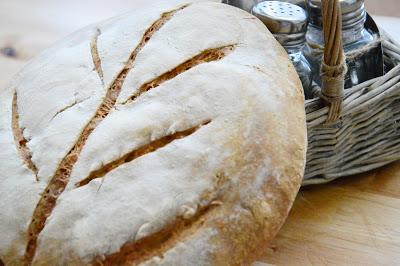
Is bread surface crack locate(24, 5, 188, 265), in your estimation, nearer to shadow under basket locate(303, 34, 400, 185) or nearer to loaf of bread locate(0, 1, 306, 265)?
loaf of bread locate(0, 1, 306, 265)

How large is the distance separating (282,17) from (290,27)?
0.09ft

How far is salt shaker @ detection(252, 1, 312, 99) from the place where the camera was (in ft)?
3.70

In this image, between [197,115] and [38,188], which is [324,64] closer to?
[197,115]

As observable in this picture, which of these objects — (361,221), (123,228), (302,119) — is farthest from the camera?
(361,221)

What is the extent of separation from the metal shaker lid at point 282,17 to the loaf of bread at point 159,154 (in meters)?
0.09

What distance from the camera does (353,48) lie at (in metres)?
1.21

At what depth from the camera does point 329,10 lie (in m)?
0.99

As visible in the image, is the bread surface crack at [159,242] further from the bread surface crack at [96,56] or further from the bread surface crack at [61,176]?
the bread surface crack at [96,56]

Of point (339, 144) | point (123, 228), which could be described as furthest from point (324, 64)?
point (123, 228)

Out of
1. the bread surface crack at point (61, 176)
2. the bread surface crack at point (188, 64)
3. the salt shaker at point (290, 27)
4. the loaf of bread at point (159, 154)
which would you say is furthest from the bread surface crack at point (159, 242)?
the salt shaker at point (290, 27)

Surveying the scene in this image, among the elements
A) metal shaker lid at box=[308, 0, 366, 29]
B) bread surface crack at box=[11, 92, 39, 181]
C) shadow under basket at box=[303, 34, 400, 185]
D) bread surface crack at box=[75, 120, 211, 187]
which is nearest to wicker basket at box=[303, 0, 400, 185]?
shadow under basket at box=[303, 34, 400, 185]

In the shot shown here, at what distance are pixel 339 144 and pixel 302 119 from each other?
233 mm

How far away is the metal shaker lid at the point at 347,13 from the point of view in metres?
1.13

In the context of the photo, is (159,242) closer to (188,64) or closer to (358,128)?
(188,64)
